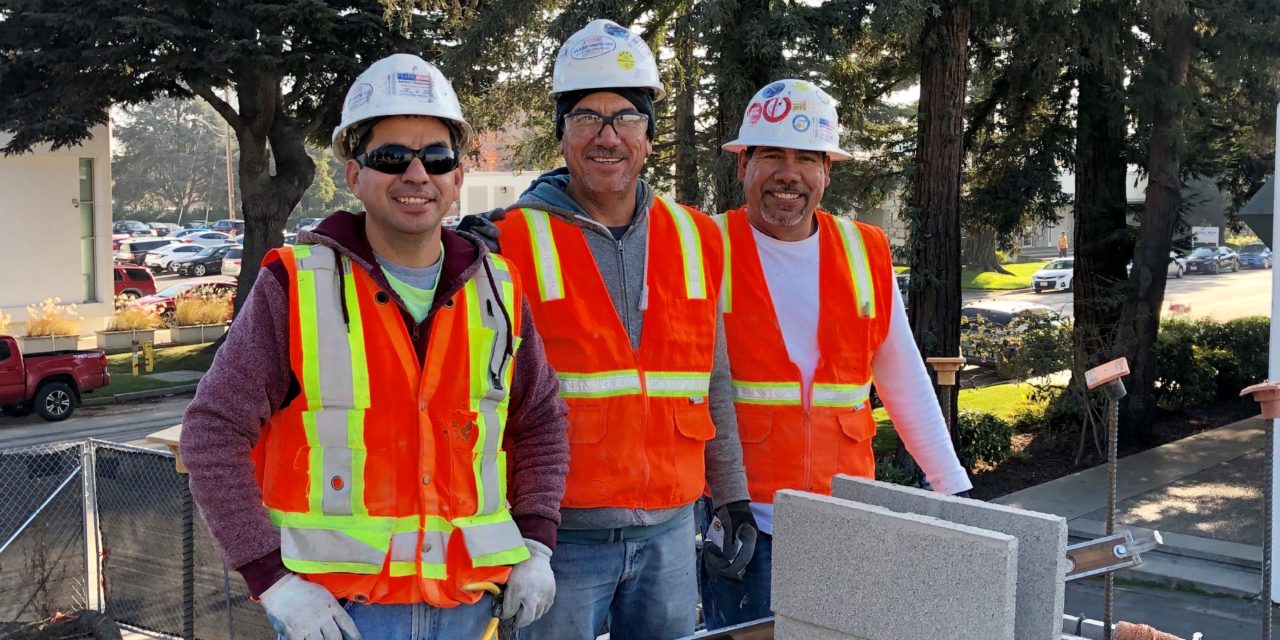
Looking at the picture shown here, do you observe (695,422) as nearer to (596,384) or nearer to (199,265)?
(596,384)

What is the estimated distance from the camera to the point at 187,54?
22.3 m

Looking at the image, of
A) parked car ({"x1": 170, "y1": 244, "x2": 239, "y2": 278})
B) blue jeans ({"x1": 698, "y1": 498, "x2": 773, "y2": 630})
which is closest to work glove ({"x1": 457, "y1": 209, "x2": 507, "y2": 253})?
blue jeans ({"x1": 698, "y1": 498, "x2": 773, "y2": 630})

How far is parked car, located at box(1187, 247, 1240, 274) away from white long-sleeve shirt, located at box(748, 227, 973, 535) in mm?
52128

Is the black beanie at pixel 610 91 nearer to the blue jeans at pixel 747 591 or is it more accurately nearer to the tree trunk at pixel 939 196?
the blue jeans at pixel 747 591

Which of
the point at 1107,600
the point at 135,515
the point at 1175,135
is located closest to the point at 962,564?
the point at 1107,600

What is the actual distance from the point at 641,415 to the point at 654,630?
0.59 metres

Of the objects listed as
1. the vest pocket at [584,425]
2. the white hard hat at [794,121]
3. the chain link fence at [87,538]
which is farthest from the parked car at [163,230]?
the vest pocket at [584,425]

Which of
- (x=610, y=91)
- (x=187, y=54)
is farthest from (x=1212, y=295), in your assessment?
(x=610, y=91)

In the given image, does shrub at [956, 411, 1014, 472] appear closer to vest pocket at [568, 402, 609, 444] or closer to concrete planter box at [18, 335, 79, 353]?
vest pocket at [568, 402, 609, 444]

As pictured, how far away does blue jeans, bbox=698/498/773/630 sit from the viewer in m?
3.53

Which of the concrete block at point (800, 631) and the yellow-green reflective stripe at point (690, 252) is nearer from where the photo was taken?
the concrete block at point (800, 631)

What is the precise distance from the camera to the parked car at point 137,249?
4925 cm

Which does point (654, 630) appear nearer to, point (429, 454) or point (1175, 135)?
point (429, 454)

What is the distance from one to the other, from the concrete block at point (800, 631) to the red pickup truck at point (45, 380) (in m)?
19.0
